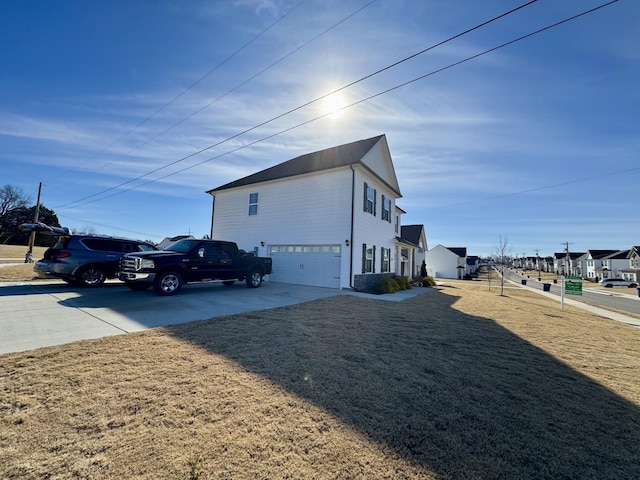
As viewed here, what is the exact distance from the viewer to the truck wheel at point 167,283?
331 inches

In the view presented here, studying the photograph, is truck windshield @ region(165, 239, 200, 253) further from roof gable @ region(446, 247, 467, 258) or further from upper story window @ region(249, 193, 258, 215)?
roof gable @ region(446, 247, 467, 258)

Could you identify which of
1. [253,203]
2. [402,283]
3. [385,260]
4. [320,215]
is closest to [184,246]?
[320,215]

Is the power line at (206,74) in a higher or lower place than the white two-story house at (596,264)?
higher

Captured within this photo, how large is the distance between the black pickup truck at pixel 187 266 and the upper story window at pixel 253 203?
574 centimetres

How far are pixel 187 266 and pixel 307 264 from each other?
6460 millimetres

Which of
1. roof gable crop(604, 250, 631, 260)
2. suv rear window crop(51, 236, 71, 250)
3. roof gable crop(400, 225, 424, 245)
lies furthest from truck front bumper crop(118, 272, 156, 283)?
roof gable crop(604, 250, 631, 260)

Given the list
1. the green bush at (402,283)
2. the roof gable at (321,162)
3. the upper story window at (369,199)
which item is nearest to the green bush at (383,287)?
the green bush at (402,283)

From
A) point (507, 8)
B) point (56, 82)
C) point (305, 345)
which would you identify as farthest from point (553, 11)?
point (56, 82)

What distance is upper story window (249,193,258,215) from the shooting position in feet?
55.7

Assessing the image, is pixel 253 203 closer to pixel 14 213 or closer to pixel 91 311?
pixel 91 311

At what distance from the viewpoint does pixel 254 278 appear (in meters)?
11.7

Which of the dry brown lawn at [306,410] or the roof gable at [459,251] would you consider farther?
the roof gable at [459,251]

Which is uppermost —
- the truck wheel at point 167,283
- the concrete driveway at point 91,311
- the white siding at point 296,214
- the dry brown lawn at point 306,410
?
the white siding at point 296,214

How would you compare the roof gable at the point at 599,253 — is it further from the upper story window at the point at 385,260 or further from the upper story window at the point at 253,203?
the upper story window at the point at 253,203
